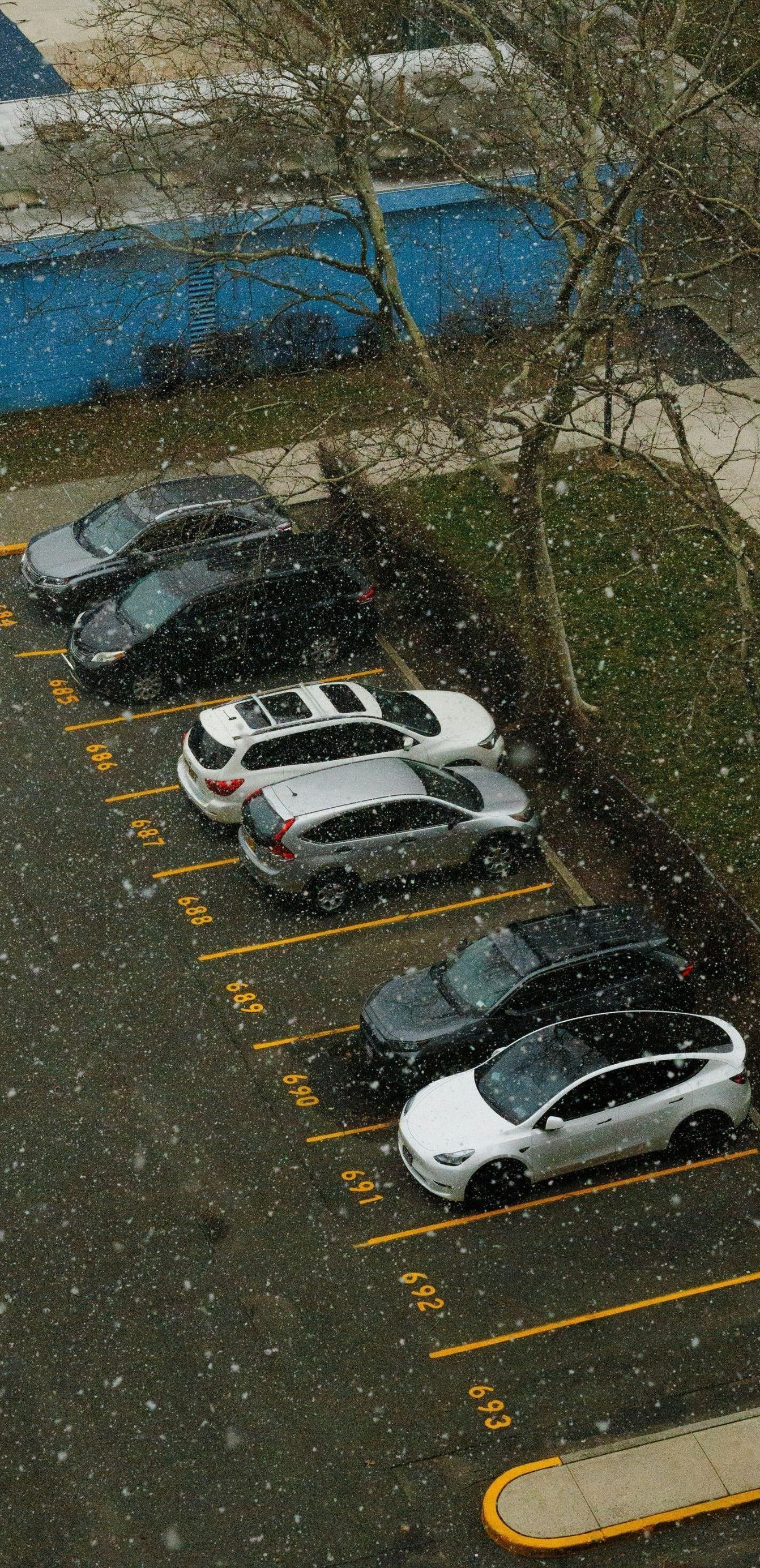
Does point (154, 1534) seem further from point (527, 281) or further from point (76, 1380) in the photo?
point (527, 281)

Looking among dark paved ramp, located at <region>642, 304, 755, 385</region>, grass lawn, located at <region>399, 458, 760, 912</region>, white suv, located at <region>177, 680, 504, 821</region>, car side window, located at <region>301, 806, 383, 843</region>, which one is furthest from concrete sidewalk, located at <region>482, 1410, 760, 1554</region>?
dark paved ramp, located at <region>642, 304, 755, 385</region>

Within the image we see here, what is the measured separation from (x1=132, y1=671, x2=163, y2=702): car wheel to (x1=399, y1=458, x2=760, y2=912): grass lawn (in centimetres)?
471

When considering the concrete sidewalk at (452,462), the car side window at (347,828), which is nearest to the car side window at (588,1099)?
the car side window at (347,828)

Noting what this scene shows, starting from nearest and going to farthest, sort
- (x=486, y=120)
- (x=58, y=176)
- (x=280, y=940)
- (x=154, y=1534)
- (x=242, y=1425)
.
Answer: (x=154, y=1534)
(x=242, y=1425)
(x=280, y=940)
(x=58, y=176)
(x=486, y=120)

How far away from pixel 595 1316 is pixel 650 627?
11.0 m

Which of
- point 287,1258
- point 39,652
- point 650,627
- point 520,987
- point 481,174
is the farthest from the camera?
point 481,174

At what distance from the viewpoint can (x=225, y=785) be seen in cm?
1819

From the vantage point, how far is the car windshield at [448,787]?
17.8 metres

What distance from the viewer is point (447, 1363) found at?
12.8 meters

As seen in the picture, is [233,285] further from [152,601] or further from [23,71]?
[152,601]

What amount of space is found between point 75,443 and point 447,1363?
1834 centimetres

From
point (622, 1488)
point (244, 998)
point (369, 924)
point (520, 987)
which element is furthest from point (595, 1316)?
point (369, 924)

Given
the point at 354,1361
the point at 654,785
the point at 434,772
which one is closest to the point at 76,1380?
the point at 354,1361

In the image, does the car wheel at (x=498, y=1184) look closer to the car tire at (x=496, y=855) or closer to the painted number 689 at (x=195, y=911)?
the car tire at (x=496, y=855)
